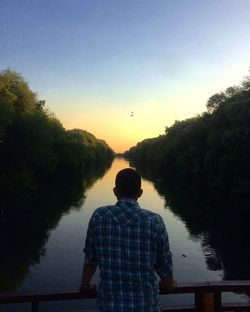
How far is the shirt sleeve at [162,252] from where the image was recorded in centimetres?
438

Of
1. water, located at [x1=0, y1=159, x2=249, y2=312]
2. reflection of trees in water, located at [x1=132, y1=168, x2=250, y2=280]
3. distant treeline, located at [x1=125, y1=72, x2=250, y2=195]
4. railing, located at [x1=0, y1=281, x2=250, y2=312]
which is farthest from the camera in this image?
distant treeline, located at [x1=125, y1=72, x2=250, y2=195]

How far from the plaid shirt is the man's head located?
173mm

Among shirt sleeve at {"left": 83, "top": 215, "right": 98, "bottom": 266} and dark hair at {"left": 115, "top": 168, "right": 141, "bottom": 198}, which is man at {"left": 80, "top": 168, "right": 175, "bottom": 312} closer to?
shirt sleeve at {"left": 83, "top": 215, "right": 98, "bottom": 266}

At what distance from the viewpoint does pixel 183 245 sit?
28.2 m

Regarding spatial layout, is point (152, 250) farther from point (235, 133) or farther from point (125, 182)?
point (235, 133)

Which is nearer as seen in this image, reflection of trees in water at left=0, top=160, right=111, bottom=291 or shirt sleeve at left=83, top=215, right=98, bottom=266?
shirt sleeve at left=83, top=215, right=98, bottom=266

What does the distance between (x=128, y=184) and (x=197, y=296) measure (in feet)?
6.36

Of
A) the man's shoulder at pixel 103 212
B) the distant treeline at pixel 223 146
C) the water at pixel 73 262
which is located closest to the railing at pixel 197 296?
the man's shoulder at pixel 103 212

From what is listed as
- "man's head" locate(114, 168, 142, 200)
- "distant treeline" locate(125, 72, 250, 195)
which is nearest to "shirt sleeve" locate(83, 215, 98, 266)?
"man's head" locate(114, 168, 142, 200)

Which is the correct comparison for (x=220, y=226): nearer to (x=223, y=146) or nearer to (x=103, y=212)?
(x=223, y=146)

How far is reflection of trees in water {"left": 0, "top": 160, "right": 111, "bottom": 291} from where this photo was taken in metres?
22.2

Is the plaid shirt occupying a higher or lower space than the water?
higher

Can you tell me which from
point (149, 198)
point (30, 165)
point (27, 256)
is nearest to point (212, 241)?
point (27, 256)

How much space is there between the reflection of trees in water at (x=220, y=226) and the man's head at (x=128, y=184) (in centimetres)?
1838
